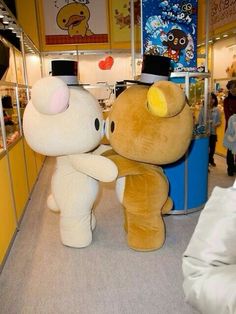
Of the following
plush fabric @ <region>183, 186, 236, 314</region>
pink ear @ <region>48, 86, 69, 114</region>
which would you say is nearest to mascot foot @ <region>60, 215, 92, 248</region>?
pink ear @ <region>48, 86, 69, 114</region>

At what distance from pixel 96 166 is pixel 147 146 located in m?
0.48

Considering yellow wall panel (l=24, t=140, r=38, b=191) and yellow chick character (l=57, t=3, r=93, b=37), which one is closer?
yellow wall panel (l=24, t=140, r=38, b=191)

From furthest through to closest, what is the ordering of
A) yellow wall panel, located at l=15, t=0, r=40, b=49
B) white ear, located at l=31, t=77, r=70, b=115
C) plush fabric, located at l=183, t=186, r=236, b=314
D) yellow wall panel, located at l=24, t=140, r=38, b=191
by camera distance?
yellow wall panel, located at l=15, t=0, r=40, b=49, yellow wall panel, located at l=24, t=140, r=38, b=191, white ear, located at l=31, t=77, r=70, b=115, plush fabric, located at l=183, t=186, r=236, b=314

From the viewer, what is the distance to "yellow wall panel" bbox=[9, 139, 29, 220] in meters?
3.36

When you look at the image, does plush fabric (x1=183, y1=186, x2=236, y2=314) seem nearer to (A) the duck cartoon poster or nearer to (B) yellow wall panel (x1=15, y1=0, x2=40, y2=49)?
(B) yellow wall panel (x1=15, y1=0, x2=40, y2=49)

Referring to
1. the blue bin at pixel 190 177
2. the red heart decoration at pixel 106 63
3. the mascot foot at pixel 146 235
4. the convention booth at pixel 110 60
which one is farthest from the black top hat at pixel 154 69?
the red heart decoration at pixel 106 63

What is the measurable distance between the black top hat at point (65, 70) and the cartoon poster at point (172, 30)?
39.1 inches

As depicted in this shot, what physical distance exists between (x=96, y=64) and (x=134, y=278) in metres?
6.34

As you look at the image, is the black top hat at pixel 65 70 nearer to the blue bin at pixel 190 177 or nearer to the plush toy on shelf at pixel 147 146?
the plush toy on shelf at pixel 147 146

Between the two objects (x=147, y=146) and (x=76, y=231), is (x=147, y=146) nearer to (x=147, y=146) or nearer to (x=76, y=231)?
(x=147, y=146)

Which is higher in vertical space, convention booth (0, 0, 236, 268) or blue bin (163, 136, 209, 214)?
convention booth (0, 0, 236, 268)

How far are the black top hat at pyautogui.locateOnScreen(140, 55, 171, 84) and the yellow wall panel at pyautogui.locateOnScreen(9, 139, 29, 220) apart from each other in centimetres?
177

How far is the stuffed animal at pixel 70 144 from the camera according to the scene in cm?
234

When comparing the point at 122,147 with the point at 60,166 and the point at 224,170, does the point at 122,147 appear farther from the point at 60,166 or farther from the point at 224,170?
the point at 224,170
